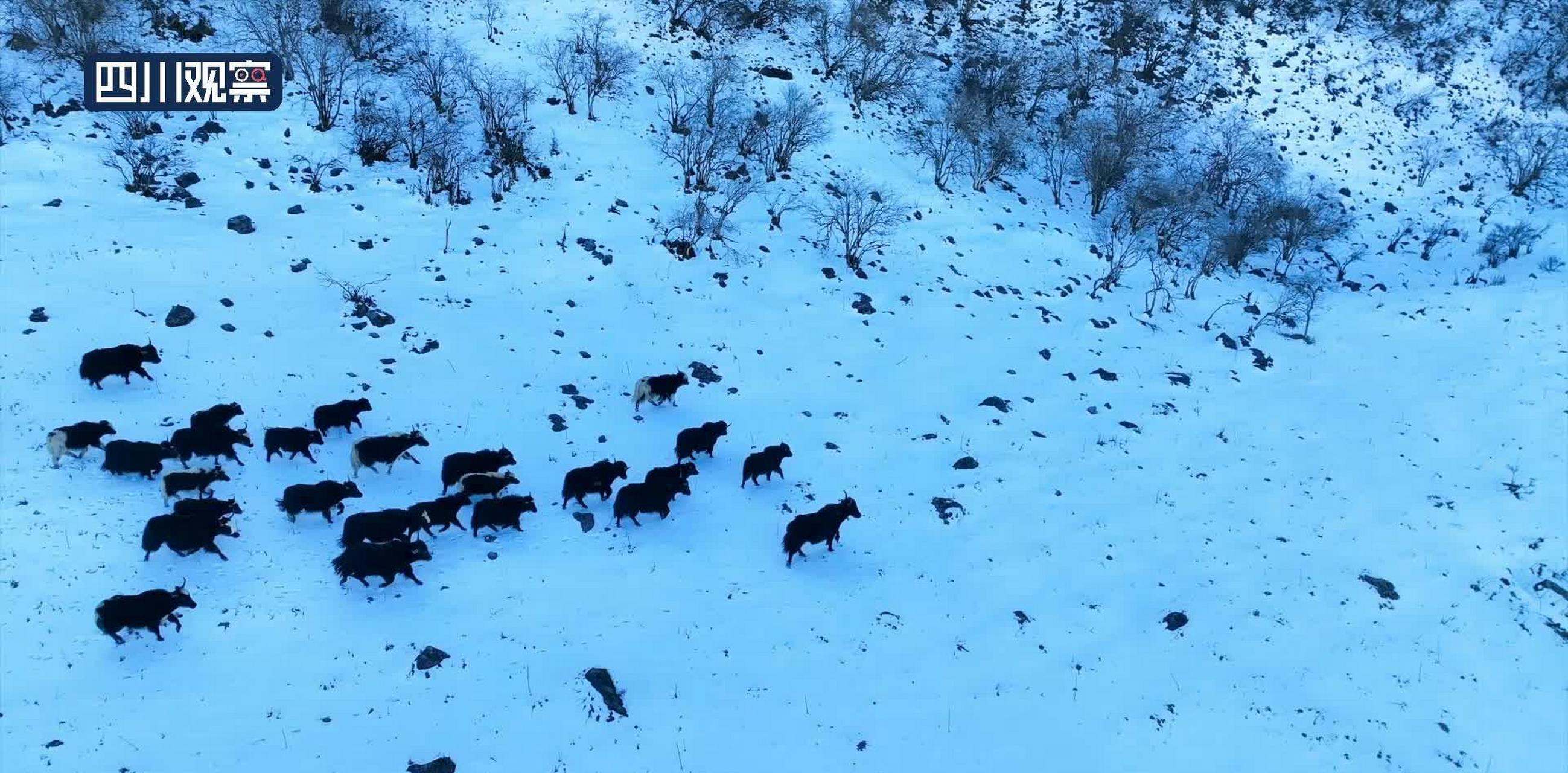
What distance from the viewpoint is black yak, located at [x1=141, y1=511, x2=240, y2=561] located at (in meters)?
13.3

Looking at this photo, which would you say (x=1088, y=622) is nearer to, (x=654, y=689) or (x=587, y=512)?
(x=654, y=689)

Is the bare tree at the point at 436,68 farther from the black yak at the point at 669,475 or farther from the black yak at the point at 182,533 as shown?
the black yak at the point at 182,533

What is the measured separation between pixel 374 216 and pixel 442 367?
8.73 m

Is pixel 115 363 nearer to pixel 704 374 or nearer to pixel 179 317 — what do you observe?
pixel 179 317

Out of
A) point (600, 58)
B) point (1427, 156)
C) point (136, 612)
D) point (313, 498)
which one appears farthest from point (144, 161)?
point (1427, 156)

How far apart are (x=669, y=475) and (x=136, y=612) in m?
8.70

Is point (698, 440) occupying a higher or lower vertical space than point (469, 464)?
higher

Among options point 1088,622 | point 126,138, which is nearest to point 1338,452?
point 1088,622

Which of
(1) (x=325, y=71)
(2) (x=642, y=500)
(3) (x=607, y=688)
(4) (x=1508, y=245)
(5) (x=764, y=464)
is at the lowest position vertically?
(3) (x=607, y=688)

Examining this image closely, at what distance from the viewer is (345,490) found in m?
15.3

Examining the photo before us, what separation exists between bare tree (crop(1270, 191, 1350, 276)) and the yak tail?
4160 cm

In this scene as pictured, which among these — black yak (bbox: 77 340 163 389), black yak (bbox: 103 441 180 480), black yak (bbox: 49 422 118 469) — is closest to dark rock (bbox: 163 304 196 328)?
black yak (bbox: 77 340 163 389)

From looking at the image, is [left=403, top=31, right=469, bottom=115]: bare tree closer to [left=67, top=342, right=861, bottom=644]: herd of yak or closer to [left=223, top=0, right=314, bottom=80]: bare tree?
[left=223, top=0, right=314, bottom=80]: bare tree

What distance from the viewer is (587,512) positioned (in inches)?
651
